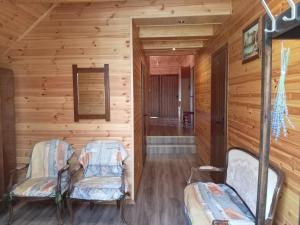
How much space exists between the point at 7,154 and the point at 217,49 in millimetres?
3352

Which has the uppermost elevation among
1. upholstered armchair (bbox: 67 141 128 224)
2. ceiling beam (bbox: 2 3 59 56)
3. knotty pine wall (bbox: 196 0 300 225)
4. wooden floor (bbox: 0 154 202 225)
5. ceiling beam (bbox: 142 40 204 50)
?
ceiling beam (bbox: 142 40 204 50)

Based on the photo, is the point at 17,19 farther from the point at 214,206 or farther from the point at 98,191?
the point at 214,206

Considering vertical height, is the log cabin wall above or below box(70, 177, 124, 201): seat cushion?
above

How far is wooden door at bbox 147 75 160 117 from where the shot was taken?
1115cm

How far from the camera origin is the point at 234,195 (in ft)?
7.44

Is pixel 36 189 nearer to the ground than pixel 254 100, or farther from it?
nearer to the ground

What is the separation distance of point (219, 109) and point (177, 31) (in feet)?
4.93

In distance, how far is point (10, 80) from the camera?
10.2 feet

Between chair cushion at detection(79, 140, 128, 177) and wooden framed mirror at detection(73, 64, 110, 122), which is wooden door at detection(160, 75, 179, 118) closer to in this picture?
wooden framed mirror at detection(73, 64, 110, 122)

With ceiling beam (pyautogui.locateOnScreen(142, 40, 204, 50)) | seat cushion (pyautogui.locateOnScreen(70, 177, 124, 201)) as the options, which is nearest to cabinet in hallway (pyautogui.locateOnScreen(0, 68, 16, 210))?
seat cushion (pyautogui.locateOnScreen(70, 177, 124, 201))

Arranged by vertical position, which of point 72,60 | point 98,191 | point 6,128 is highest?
point 72,60

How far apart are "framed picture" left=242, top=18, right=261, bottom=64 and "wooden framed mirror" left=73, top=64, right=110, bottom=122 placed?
66.3 inches

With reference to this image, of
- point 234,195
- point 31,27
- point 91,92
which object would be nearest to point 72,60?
point 91,92

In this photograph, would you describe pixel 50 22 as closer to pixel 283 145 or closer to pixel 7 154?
pixel 7 154
